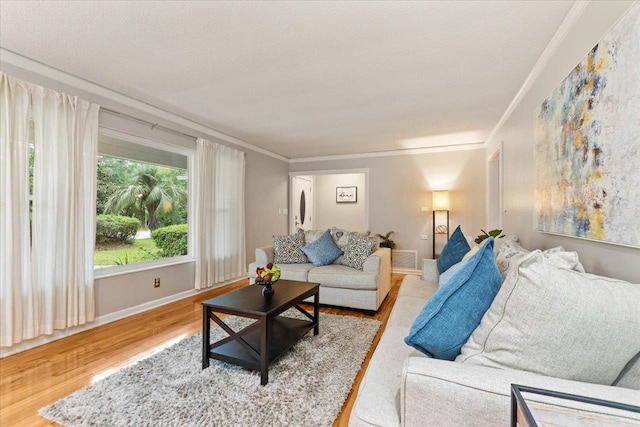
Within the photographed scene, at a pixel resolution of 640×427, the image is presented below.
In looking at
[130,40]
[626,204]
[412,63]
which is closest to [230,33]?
[130,40]

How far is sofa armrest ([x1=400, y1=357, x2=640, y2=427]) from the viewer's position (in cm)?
80

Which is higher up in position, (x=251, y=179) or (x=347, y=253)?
(x=251, y=179)

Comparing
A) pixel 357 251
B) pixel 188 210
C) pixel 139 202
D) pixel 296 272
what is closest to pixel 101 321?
pixel 139 202

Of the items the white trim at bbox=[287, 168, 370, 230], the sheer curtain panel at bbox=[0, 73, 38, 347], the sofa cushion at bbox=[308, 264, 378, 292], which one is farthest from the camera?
the white trim at bbox=[287, 168, 370, 230]

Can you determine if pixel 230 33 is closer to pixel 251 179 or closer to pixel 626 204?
pixel 626 204

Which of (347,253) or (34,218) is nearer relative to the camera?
(34,218)

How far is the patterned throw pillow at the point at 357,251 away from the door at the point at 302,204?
2988 mm

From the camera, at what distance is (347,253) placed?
369 centimetres

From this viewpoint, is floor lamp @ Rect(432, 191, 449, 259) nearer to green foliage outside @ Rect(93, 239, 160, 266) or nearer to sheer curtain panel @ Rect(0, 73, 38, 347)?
green foliage outside @ Rect(93, 239, 160, 266)

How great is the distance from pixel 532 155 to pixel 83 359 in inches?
157

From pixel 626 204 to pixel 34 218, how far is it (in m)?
3.89

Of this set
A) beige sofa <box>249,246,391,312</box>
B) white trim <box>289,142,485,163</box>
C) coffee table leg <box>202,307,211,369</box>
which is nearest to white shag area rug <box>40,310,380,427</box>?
coffee table leg <box>202,307,211,369</box>

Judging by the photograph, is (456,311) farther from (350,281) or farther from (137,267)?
(137,267)

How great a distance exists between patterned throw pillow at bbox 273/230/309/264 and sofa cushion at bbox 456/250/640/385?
3.08 m
